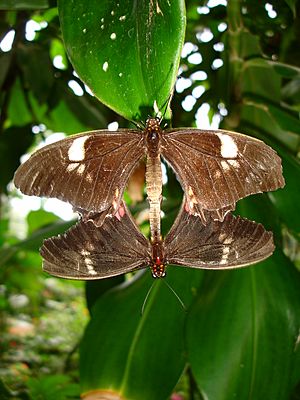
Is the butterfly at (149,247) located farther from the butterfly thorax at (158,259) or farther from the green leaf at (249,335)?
the green leaf at (249,335)

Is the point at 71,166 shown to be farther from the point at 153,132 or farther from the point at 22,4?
the point at 22,4

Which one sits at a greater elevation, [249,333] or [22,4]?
Result: [22,4]

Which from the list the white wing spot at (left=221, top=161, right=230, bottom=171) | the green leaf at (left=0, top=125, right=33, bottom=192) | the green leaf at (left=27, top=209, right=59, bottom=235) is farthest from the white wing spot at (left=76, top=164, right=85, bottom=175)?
the green leaf at (left=27, top=209, right=59, bottom=235)

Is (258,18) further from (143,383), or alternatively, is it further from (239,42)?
(143,383)

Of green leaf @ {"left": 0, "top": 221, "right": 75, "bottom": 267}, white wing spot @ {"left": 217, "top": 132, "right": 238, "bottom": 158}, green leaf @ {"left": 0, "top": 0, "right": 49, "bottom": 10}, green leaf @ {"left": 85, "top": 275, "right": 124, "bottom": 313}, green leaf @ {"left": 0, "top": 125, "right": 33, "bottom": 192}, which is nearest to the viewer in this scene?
white wing spot @ {"left": 217, "top": 132, "right": 238, "bottom": 158}

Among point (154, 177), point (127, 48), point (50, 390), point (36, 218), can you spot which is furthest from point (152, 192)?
point (36, 218)

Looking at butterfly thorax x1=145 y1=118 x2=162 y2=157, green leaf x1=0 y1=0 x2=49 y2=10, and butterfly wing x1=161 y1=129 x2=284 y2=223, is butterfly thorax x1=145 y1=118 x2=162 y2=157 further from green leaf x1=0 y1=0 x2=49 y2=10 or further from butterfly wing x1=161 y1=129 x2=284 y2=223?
green leaf x1=0 y1=0 x2=49 y2=10
